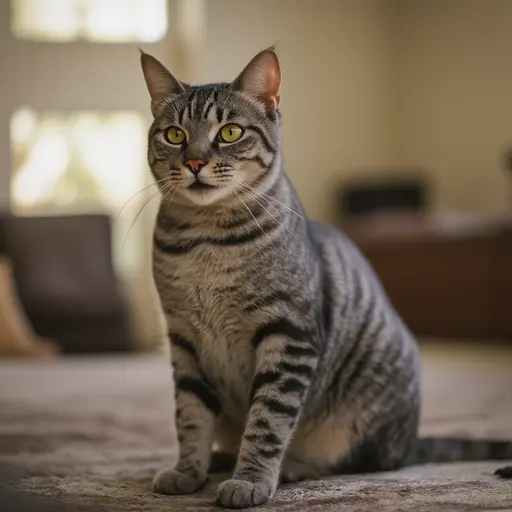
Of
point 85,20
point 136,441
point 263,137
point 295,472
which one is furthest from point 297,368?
point 85,20

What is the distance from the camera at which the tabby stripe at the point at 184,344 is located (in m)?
1.87

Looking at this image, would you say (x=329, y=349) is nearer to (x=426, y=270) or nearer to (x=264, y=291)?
(x=264, y=291)

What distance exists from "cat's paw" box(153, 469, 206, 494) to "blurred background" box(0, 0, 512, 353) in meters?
2.87

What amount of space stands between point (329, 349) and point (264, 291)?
0.22m

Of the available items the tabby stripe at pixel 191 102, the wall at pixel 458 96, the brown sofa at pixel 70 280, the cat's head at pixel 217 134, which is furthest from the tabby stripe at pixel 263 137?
the wall at pixel 458 96

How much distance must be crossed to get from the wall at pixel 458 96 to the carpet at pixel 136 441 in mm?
3080

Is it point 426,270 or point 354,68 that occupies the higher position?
point 354,68

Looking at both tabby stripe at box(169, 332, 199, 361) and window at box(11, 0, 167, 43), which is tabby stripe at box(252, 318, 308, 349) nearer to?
tabby stripe at box(169, 332, 199, 361)

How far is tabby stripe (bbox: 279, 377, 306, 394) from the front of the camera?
68.6 inches

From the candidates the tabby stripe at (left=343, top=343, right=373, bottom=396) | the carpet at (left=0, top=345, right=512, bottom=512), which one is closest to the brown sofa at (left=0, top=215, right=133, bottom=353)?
the carpet at (left=0, top=345, right=512, bottom=512)

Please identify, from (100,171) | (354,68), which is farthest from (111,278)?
(354,68)

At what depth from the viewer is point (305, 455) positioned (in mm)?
1952

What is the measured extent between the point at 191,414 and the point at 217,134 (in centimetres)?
54

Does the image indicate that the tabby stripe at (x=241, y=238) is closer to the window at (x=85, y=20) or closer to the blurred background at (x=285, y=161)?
the blurred background at (x=285, y=161)
